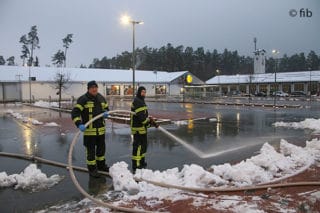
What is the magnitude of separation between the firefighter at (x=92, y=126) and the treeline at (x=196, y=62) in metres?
104

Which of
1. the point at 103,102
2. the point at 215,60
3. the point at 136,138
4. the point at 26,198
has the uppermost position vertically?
the point at 215,60

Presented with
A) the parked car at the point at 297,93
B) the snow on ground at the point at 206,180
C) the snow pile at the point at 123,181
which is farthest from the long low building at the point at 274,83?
the snow pile at the point at 123,181

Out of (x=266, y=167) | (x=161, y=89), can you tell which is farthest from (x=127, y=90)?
(x=266, y=167)

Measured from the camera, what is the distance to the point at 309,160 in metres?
8.35

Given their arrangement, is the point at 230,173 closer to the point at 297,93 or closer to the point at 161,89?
the point at 161,89

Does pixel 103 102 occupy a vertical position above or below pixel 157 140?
above

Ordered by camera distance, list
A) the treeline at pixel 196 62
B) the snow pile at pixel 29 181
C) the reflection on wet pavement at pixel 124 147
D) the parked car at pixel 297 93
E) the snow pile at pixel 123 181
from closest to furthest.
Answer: the snow pile at pixel 123 181, the reflection on wet pavement at pixel 124 147, the snow pile at pixel 29 181, the parked car at pixel 297 93, the treeline at pixel 196 62

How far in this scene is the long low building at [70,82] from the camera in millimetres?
54312

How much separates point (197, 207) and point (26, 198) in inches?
116

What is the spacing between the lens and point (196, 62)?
12162cm

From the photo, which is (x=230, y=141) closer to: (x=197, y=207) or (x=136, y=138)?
(x=136, y=138)

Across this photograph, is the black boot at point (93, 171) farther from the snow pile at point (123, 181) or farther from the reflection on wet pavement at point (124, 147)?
the snow pile at point (123, 181)

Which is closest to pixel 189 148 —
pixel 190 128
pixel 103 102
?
pixel 103 102

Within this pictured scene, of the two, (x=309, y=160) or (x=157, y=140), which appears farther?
(x=157, y=140)
